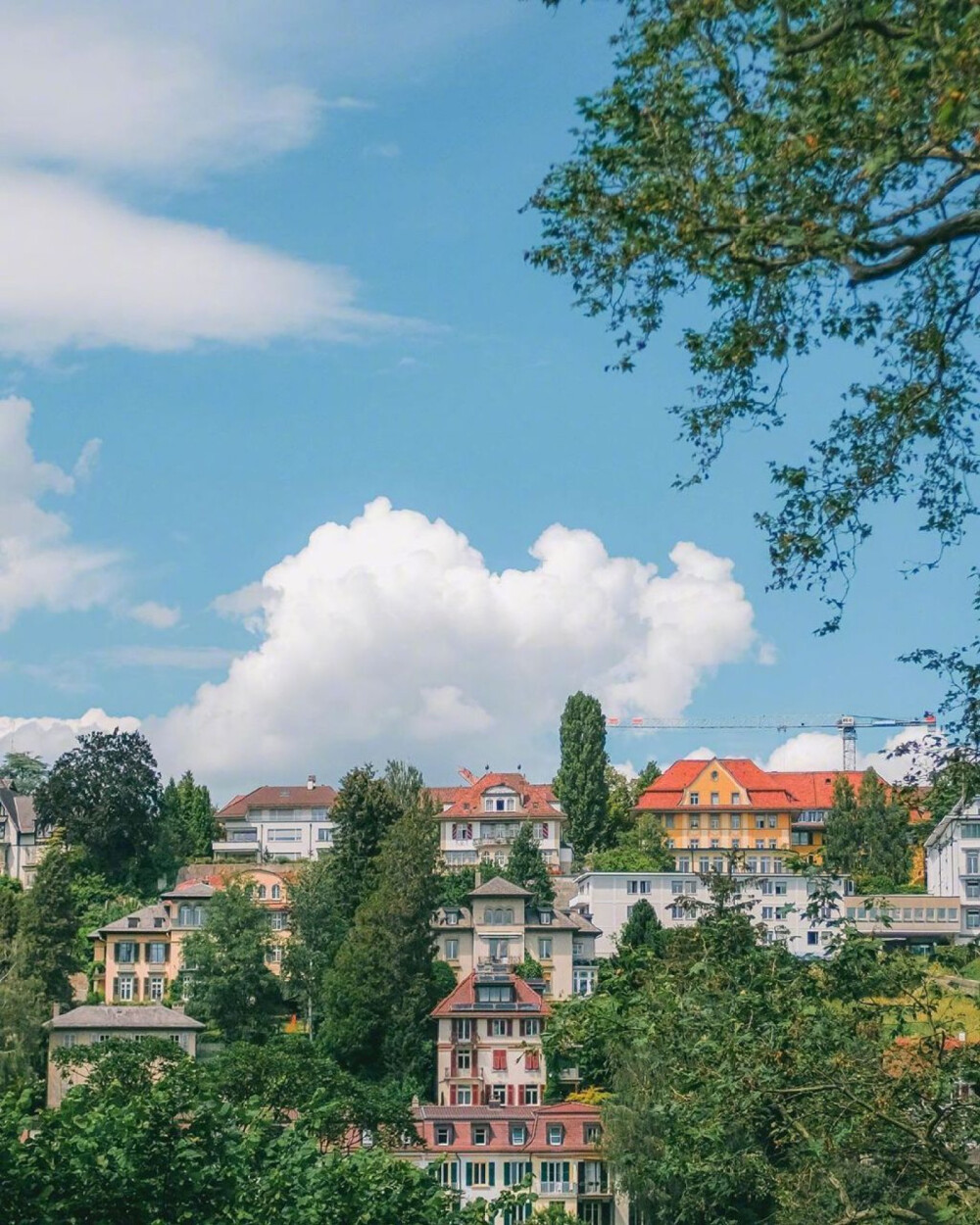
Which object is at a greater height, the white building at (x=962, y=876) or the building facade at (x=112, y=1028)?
the white building at (x=962, y=876)

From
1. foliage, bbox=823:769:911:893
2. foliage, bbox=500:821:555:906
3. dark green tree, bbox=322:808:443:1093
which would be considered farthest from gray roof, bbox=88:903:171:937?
foliage, bbox=823:769:911:893

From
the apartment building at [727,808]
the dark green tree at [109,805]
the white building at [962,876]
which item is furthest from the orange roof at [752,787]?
the dark green tree at [109,805]

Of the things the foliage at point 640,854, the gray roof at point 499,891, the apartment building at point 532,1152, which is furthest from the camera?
the foliage at point 640,854

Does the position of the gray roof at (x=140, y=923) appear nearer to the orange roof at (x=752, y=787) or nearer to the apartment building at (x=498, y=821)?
the apartment building at (x=498, y=821)

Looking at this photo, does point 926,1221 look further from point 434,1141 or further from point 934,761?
point 434,1141

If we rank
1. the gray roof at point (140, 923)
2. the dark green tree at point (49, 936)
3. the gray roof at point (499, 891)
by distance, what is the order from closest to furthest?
the dark green tree at point (49, 936)
the gray roof at point (499, 891)
the gray roof at point (140, 923)

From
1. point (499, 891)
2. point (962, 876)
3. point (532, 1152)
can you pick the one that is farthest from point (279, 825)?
point (532, 1152)

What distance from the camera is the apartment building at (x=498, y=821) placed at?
90312 millimetres

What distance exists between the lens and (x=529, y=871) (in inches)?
3034

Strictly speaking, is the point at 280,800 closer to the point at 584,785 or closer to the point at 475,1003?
the point at 584,785

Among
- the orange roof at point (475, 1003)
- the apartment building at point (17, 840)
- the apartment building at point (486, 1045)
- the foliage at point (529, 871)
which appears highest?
the apartment building at point (17, 840)

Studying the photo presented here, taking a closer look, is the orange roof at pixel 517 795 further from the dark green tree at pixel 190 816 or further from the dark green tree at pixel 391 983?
the dark green tree at pixel 391 983

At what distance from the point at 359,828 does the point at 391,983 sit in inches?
Result: 479

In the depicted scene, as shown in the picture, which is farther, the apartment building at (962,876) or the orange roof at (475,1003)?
the apartment building at (962,876)
